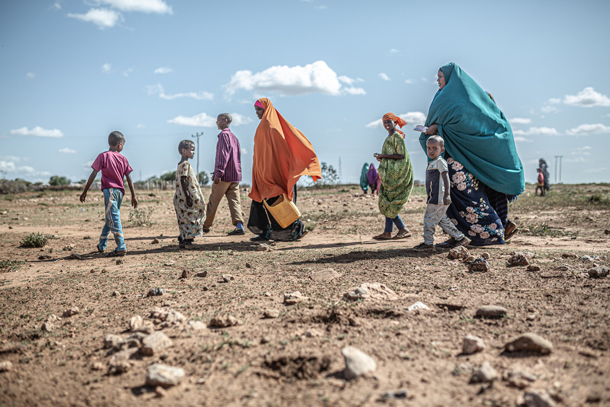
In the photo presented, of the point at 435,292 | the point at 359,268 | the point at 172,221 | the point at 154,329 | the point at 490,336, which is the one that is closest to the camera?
the point at 490,336

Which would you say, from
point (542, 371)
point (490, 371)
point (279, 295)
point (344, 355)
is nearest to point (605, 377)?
point (542, 371)

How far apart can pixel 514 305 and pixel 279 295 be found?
1.77 meters

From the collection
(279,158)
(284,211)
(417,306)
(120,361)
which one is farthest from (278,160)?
(120,361)

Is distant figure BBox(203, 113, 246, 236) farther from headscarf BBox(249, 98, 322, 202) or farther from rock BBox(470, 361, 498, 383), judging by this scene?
rock BBox(470, 361, 498, 383)

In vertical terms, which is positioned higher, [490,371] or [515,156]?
[515,156]

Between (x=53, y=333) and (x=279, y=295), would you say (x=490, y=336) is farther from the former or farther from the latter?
(x=53, y=333)

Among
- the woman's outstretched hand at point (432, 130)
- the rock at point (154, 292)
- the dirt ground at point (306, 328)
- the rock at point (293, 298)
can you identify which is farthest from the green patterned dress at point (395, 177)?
the rock at point (154, 292)

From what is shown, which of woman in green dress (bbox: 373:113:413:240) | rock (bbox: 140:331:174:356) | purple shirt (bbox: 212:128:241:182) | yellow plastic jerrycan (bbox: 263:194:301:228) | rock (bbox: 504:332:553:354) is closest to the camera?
rock (bbox: 504:332:553:354)

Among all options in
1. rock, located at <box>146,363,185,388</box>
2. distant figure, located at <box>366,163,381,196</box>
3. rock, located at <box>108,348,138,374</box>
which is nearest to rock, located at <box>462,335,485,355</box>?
rock, located at <box>146,363,185,388</box>

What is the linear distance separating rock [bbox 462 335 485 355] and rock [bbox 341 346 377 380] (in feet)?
1.69

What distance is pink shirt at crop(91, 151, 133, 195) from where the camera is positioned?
19.5ft

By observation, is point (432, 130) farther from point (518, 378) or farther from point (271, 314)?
point (518, 378)

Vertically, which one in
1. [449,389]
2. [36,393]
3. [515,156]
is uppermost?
[515,156]

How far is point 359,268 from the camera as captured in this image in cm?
470
